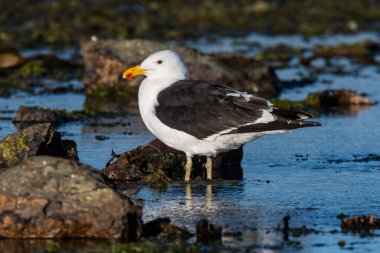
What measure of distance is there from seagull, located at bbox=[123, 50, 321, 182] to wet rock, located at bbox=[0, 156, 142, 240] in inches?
87.7

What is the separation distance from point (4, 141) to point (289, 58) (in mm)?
11356

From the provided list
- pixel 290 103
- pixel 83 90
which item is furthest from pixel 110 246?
pixel 83 90

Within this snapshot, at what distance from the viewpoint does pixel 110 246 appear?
7031 mm

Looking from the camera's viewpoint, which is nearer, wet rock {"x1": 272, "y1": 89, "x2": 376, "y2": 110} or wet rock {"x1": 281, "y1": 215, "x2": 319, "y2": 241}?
wet rock {"x1": 281, "y1": 215, "x2": 319, "y2": 241}

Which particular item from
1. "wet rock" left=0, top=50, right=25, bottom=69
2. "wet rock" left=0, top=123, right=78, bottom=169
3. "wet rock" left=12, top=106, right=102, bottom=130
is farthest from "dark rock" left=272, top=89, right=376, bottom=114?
"wet rock" left=0, top=50, right=25, bottom=69

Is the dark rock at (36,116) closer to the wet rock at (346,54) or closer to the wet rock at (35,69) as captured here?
the wet rock at (35,69)

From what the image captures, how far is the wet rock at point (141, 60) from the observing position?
53.1ft

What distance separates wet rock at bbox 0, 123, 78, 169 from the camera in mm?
9648

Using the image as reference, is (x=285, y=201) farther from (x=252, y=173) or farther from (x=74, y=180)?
(x=74, y=180)

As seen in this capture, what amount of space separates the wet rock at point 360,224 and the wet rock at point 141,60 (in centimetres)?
854

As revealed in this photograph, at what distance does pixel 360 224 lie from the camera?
7.60 metres

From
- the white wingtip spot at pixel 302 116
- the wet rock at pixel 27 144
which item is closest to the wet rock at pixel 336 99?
the white wingtip spot at pixel 302 116

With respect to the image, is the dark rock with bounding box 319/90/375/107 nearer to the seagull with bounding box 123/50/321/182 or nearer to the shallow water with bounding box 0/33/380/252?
the shallow water with bounding box 0/33/380/252

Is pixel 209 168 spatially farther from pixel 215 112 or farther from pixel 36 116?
pixel 36 116
